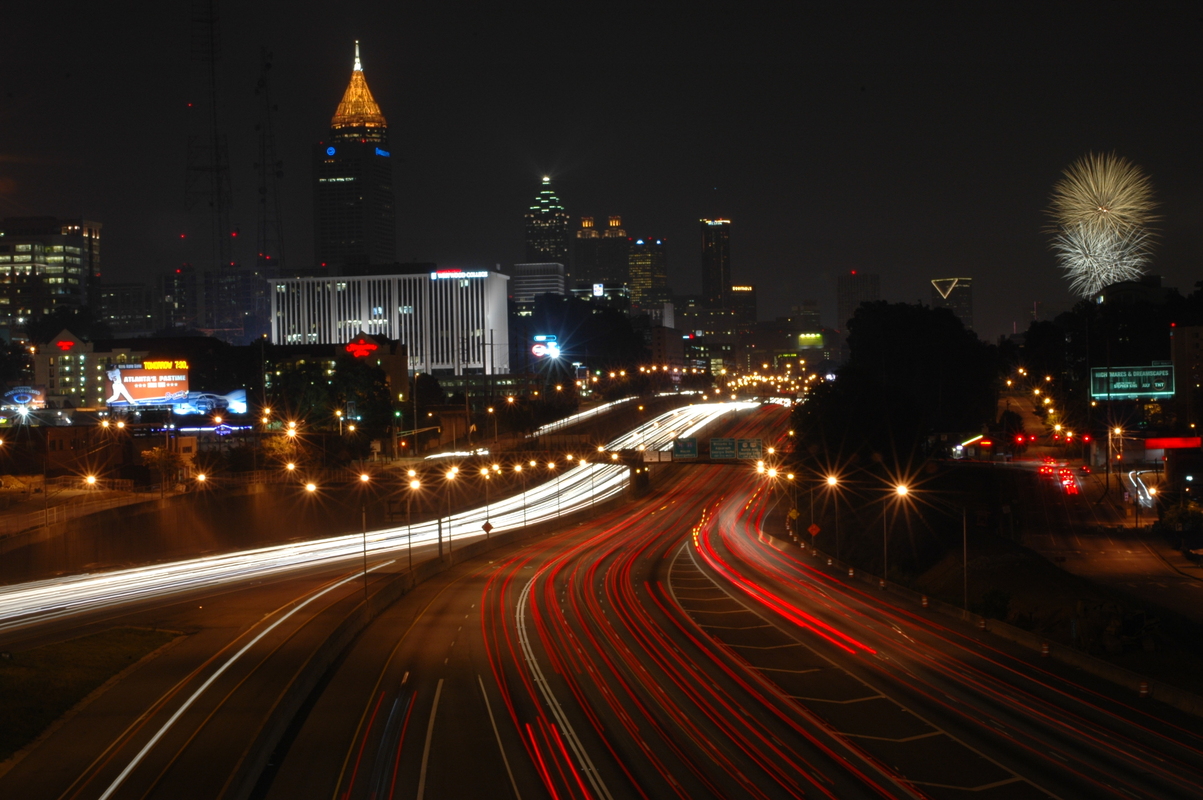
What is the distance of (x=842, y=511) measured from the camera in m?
76.4

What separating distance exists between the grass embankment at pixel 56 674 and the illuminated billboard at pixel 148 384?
5934 cm

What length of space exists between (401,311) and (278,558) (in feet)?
473

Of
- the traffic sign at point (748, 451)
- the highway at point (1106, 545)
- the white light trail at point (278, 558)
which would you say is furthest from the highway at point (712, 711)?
the traffic sign at point (748, 451)

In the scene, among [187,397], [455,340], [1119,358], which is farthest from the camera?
[455,340]

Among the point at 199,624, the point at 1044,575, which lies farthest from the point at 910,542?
the point at 199,624

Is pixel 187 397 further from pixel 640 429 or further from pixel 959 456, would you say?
pixel 959 456

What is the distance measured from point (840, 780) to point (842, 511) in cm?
5801

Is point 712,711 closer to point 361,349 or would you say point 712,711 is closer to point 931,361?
point 931,361

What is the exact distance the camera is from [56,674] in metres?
25.8

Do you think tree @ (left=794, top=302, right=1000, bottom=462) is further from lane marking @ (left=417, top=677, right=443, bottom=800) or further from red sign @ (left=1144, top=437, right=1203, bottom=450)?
lane marking @ (left=417, top=677, right=443, bottom=800)

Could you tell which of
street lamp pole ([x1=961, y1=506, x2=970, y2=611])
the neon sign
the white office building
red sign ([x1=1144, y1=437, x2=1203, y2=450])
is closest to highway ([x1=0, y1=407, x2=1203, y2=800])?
street lamp pole ([x1=961, y1=506, x2=970, y2=611])

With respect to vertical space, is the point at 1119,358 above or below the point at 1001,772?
above

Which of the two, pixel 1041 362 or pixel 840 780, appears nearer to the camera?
pixel 840 780

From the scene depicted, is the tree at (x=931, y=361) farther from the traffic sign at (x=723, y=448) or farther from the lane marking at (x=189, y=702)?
the lane marking at (x=189, y=702)
